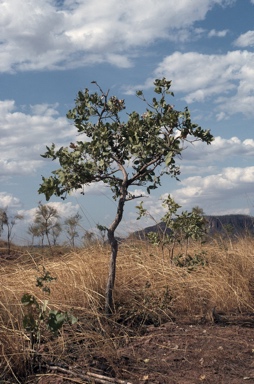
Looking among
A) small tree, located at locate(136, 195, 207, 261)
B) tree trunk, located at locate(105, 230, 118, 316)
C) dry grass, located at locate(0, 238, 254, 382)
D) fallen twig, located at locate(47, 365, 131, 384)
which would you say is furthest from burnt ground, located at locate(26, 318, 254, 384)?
small tree, located at locate(136, 195, 207, 261)

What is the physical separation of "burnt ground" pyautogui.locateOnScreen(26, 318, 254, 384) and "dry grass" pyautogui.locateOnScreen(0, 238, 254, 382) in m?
0.14

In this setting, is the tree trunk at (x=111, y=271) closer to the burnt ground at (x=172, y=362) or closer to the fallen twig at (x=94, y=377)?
the burnt ground at (x=172, y=362)

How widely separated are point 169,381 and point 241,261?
3.82m

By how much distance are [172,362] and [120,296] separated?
1.74 metres

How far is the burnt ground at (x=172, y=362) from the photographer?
3.92 meters

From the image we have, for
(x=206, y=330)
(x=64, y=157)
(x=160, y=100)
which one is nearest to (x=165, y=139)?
(x=160, y=100)

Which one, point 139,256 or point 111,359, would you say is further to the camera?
point 139,256

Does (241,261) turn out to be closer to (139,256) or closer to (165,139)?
(139,256)

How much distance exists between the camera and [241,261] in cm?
745

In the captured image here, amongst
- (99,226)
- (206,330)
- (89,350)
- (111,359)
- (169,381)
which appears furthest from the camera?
(99,226)

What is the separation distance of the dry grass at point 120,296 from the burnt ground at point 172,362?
0.14 metres

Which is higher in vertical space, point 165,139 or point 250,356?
point 165,139

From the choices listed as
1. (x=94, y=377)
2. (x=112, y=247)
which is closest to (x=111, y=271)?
(x=112, y=247)

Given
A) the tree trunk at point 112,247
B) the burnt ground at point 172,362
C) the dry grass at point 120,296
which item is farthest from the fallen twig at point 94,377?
the tree trunk at point 112,247
